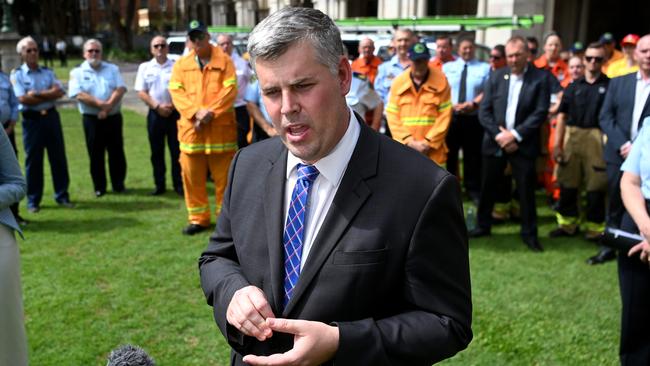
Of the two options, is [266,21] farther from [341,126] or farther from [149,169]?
[149,169]

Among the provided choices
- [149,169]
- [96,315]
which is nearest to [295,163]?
[96,315]

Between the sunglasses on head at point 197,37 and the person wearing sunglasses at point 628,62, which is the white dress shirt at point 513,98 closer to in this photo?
the person wearing sunglasses at point 628,62

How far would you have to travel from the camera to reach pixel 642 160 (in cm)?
312

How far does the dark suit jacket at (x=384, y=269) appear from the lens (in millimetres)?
1666

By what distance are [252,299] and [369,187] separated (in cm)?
46

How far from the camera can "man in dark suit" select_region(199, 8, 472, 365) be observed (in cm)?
162

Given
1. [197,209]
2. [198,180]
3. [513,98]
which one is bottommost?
[197,209]

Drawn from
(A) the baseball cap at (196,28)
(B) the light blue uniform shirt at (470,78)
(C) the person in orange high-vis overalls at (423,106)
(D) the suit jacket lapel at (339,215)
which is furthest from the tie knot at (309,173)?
(B) the light blue uniform shirt at (470,78)

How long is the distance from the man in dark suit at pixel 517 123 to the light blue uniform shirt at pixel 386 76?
2.23 meters

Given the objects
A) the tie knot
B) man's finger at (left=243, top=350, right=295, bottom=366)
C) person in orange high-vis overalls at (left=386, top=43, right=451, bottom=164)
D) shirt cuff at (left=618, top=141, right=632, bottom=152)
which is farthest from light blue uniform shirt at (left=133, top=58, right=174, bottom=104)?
man's finger at (left=243, top=350, right=295, bottom=366)

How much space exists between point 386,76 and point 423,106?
2.75 m

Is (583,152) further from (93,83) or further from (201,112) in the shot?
(93,83)

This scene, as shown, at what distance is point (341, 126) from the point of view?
1789 millimetres

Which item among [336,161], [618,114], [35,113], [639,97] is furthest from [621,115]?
[35,113]
